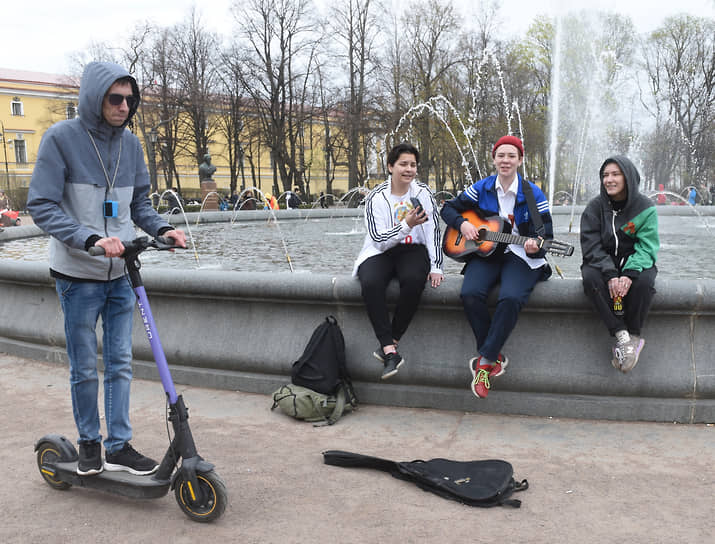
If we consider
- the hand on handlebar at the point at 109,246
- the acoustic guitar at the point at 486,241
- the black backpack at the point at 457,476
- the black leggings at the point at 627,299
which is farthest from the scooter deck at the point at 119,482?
the black leggings at the point at 627,299

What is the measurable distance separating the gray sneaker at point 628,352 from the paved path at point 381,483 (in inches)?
15.2

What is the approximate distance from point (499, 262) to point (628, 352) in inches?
38.0

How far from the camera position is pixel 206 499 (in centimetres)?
304

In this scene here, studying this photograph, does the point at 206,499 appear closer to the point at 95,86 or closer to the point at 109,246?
the point at 109,246

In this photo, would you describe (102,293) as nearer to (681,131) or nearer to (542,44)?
(542,44)

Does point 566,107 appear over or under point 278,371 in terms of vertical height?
over

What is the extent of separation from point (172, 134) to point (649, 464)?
4883cm

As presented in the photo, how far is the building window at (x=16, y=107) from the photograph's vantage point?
199ft

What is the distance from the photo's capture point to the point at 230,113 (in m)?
47.4

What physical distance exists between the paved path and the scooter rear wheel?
0.05 m

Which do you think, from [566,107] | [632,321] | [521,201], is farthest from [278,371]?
[566,107]

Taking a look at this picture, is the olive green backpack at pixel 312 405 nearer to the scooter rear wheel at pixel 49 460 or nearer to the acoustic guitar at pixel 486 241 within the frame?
the acoustic guitar at pixel 486 241

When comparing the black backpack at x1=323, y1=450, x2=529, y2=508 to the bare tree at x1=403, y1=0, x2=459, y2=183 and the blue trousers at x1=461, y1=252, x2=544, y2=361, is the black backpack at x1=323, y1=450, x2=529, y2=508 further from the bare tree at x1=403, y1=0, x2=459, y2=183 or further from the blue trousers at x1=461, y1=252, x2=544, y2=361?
the bare tree at x1=403, y1=0, x2=459, y2=183

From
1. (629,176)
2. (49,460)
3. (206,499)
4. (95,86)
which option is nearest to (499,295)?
(629,176)
